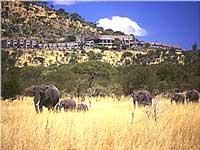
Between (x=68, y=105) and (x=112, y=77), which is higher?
(x=112, y=77)

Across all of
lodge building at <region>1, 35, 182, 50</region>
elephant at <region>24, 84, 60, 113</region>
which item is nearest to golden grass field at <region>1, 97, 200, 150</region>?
lodge building at <region>1, 35, 182, 50</region>

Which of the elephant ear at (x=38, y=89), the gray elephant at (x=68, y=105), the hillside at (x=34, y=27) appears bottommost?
the gray elephant at (x=68, y=105)

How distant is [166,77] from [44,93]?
10358 millimetres

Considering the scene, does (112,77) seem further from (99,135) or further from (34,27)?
(99,135)

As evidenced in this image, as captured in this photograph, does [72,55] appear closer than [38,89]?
No

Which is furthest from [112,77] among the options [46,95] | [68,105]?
[46,95]

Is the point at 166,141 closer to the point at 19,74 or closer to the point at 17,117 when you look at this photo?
the point at 17,117

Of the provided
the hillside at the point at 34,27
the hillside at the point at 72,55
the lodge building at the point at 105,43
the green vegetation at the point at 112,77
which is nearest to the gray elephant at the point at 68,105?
the hillside at the point at 72,55

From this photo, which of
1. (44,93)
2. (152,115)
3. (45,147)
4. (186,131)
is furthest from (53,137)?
(44,93)

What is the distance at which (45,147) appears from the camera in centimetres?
450

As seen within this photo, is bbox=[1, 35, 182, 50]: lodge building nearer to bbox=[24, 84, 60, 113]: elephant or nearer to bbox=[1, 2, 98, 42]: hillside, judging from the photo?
bbox=[1, 2, 98, 42]: hillside

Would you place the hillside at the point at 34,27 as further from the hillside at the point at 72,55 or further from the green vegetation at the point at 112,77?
the green vegetation at the point at 112,77

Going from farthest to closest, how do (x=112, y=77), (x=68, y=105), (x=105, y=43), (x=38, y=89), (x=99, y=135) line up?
1. (x=112, y=77)
2. (x=68, y=105)
3. (x=38, y=89)
4. (x=105, y=43)
5. (x=99, y=135)

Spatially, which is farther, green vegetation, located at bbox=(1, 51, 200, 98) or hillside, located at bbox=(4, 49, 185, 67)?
green vegetation, located at bbox=(1, 51, 200, 98)
